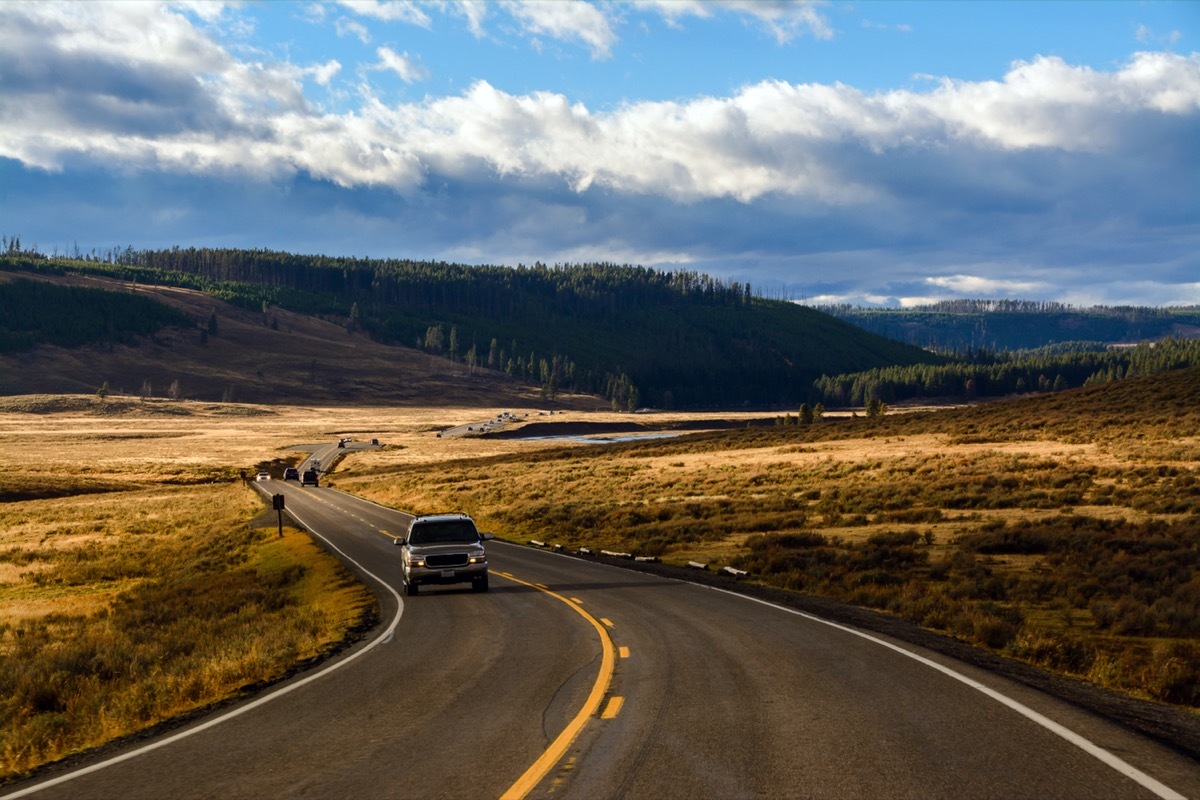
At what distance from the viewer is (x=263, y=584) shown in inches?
1158

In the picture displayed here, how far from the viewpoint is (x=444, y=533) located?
83.0 feet

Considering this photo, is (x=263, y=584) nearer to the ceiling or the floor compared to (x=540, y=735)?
nearer to the floor

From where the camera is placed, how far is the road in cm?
816

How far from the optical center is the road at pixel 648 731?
Answer: 8164 millimetres

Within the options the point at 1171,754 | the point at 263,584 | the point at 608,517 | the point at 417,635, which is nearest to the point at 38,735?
the point at 417,635

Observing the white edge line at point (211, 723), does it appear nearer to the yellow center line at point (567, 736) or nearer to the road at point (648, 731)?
the road at point (648, 731)

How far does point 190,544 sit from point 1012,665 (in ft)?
129

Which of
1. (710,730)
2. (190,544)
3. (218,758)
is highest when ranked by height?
(710,730)

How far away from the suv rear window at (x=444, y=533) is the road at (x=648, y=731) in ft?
25.9

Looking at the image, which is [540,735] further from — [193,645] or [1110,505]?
[1110,505]

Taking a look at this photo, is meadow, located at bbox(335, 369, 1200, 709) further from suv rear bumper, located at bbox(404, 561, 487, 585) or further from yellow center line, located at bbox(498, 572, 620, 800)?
suv rear bumper, located at bbox(404, 561, 487, 585)

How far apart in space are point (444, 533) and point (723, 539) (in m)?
14.1

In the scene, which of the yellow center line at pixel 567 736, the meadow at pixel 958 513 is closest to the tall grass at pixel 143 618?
the yellow center line at pixel 567 736

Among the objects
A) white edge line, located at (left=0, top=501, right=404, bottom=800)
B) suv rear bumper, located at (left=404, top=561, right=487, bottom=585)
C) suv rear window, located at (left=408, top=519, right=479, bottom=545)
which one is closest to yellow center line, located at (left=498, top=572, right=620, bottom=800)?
white edge line, located at (left=0, top=501, right=404, bottom=800)
